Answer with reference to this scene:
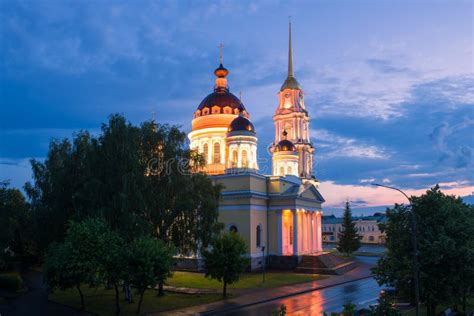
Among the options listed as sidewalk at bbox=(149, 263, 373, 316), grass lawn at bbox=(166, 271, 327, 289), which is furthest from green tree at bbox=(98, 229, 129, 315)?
grass lawn at bbox=(166, 271, 327, 289)

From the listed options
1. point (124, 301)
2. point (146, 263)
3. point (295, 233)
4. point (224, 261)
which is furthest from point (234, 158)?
point (146, 263)

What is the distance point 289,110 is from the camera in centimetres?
6994

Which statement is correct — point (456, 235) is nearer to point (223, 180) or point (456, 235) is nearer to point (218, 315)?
point (218, 315)

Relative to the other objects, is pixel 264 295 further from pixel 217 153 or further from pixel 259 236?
pixel 217 153

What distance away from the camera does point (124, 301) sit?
2833 centimetres

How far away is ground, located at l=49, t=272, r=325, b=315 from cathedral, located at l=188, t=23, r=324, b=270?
12.9 feet

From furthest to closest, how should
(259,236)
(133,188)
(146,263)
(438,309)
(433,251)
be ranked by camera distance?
(259,236) → (133,188) → (438,309) → (146,263) → (433,251)

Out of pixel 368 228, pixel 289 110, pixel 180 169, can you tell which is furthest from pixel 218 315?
pixel 368 228

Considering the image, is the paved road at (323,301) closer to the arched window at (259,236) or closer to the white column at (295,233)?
the white column at (295,233)

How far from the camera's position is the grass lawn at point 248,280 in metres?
36.2

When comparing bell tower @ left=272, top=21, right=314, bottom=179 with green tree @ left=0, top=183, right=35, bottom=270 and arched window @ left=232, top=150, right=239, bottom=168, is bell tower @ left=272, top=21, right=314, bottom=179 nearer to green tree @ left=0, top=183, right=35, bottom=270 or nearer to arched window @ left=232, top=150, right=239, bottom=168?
arched window @ left=232, top=150, right=239, bottom=168

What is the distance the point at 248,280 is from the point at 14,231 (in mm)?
27572

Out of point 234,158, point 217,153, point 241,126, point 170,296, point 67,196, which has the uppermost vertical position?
point 241,126

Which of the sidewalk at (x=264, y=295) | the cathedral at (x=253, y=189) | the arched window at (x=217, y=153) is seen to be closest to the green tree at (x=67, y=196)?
the sidewalk at (x=264, y=295)
